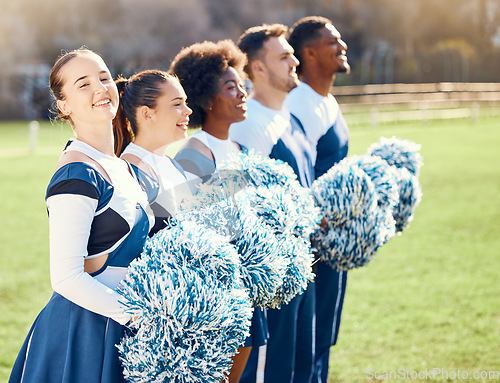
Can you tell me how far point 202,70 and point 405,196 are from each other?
Result: 138cm

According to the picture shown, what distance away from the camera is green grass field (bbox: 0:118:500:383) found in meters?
3.90

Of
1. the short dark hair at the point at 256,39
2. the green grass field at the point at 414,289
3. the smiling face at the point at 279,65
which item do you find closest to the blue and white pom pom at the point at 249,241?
the green grass field at the point at 414,289

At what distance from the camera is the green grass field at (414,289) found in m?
3.90

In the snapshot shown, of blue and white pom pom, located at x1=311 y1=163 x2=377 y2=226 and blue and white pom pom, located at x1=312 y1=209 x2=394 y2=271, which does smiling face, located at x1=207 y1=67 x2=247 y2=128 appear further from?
blue and white pom pom, located at x1=312 y1=209 x2=394 y2=271

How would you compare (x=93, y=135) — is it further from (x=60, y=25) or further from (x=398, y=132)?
(x=60, y=25)

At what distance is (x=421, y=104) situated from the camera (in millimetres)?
29891

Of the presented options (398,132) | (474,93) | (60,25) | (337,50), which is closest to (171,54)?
(60,25)

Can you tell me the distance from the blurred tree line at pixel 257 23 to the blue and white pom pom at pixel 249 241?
46.5 meters

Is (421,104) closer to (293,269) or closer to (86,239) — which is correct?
(293,269)

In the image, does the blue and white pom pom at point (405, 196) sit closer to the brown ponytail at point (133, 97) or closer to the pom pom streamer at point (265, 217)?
the pom pom streamer at point (265, 217)

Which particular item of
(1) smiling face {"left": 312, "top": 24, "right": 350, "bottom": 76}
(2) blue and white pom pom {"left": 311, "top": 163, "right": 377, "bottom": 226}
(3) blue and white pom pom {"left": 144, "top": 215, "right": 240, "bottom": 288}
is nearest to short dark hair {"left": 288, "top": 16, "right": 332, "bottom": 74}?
(1) smiling face {"left": 312, "top": 24, "right": 350, "bottom": 76}

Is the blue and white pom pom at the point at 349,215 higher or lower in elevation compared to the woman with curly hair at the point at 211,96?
lower

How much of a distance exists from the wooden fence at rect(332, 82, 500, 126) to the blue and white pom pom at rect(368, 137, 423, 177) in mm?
19565

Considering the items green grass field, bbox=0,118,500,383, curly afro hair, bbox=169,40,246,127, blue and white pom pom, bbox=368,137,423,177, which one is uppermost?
curly afro hair, bbox=169,40,246,127
